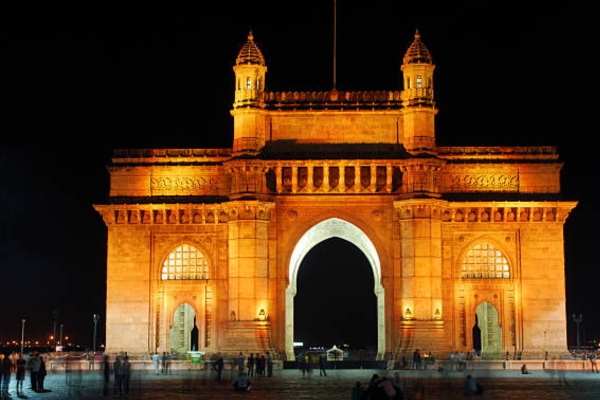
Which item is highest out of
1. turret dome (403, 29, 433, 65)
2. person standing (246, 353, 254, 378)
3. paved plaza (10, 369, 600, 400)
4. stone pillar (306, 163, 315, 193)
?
turret dome (403, 29, 433, 65)

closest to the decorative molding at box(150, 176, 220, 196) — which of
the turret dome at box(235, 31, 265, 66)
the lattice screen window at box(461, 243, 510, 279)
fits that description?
the turret dome at box(235, 31, 265, 66)

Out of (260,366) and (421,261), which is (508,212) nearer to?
(421,261)

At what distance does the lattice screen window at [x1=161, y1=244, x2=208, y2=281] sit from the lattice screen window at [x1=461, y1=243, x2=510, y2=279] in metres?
15.6

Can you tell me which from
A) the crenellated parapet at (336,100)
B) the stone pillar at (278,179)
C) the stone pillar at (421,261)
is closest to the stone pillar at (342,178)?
the stone pillar at (421,261)

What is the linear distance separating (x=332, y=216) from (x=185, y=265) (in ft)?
30.6

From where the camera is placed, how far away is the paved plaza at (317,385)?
1556 inches

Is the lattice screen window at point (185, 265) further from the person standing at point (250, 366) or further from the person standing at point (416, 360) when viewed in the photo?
the person standing at point (416, 360)

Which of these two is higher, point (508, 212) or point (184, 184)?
point (184, 184)

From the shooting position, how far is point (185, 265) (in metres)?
65.4

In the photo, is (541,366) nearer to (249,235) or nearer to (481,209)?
(481,209)

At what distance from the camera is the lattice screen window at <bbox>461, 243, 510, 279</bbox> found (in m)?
64.9

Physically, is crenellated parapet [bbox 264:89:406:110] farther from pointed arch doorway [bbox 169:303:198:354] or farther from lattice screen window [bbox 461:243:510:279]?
pointed arch doorway [bbox 169:303:198:354]

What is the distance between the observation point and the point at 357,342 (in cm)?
10269

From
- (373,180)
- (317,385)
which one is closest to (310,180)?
(373,180)
